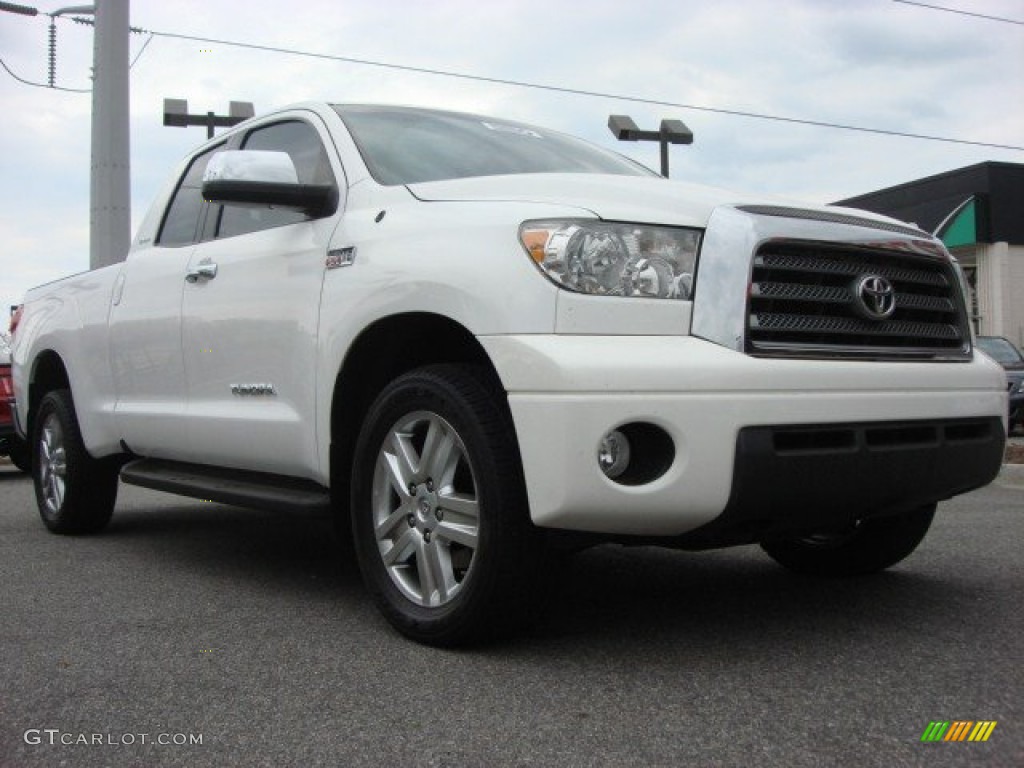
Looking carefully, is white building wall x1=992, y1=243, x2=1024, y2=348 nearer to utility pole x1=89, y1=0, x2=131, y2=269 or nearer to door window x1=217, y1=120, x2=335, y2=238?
utility pole x1=89, y1=0, x2=131, y2=269

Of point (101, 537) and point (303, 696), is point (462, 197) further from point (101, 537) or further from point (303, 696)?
point (101, 537)

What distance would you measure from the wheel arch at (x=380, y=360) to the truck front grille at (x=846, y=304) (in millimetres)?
827

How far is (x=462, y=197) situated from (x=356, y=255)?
1.48 ft

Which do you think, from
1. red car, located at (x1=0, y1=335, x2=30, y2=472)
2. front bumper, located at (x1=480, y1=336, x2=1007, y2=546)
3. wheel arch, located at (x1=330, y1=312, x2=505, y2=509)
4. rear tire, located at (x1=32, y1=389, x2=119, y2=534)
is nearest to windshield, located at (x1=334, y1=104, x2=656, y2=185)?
wheel arch, located at (x1=330, y1=312, x2=505, y2=509)

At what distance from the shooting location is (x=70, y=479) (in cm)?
570

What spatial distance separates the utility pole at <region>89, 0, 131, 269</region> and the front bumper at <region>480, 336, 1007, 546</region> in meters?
9.99

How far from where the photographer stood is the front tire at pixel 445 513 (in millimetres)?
2979

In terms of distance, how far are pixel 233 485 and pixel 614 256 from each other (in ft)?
6.62

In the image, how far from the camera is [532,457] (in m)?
2.86

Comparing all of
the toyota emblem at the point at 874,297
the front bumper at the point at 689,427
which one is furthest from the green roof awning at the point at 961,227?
the front bumper at the point at 689,427

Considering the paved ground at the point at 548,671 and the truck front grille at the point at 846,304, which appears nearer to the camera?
the paved ground at the point at 548,671

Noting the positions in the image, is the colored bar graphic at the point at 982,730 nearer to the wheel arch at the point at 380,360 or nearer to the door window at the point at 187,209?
the wheel arch at the point at 380,360

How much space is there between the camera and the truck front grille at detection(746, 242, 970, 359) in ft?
9.86

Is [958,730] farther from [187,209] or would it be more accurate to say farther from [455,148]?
[187,209]
